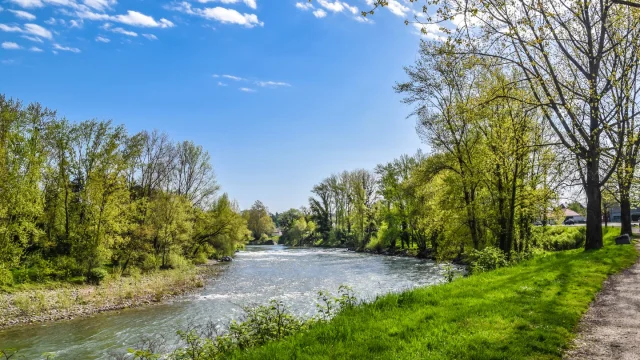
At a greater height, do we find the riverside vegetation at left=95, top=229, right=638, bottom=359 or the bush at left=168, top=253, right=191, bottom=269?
the riverside vegetation at left=95, top=229, right=638, bottom=359

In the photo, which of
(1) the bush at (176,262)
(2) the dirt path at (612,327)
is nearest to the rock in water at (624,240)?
(2) the dirt path at (612,327)

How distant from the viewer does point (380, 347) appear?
5.93 metres

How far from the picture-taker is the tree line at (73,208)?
20703mm

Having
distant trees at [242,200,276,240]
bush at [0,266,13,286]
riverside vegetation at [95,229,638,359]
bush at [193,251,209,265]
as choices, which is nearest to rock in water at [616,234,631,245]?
riverside vegetation at [95,229,638,359]

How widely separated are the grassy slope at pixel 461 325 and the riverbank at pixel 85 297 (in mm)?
15480

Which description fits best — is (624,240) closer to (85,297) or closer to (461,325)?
(461,325)

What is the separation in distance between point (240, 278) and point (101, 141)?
1458cm

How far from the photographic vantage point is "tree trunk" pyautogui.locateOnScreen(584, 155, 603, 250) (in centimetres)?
1535

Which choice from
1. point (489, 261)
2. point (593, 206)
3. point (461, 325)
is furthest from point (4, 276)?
point (593, 206)

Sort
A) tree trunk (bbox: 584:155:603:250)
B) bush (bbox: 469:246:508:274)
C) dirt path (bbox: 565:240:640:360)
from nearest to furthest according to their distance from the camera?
dirt path (bbox: 565:240:640:360)
bush (bbox: 469:246:508:274)
tree trunk (bbox: 584:155:603:250)

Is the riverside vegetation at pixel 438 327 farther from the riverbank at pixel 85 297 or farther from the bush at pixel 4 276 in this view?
the bush at pixel 4 276

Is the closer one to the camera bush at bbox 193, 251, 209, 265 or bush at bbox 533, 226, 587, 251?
bush at bbox 533, 226, 587, 251

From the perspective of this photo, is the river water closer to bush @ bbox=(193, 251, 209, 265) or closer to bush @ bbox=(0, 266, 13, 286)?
bush @ bbox=(0, 266, 13, 286)

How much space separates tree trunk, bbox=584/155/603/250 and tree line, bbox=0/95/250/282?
88.9 ft
